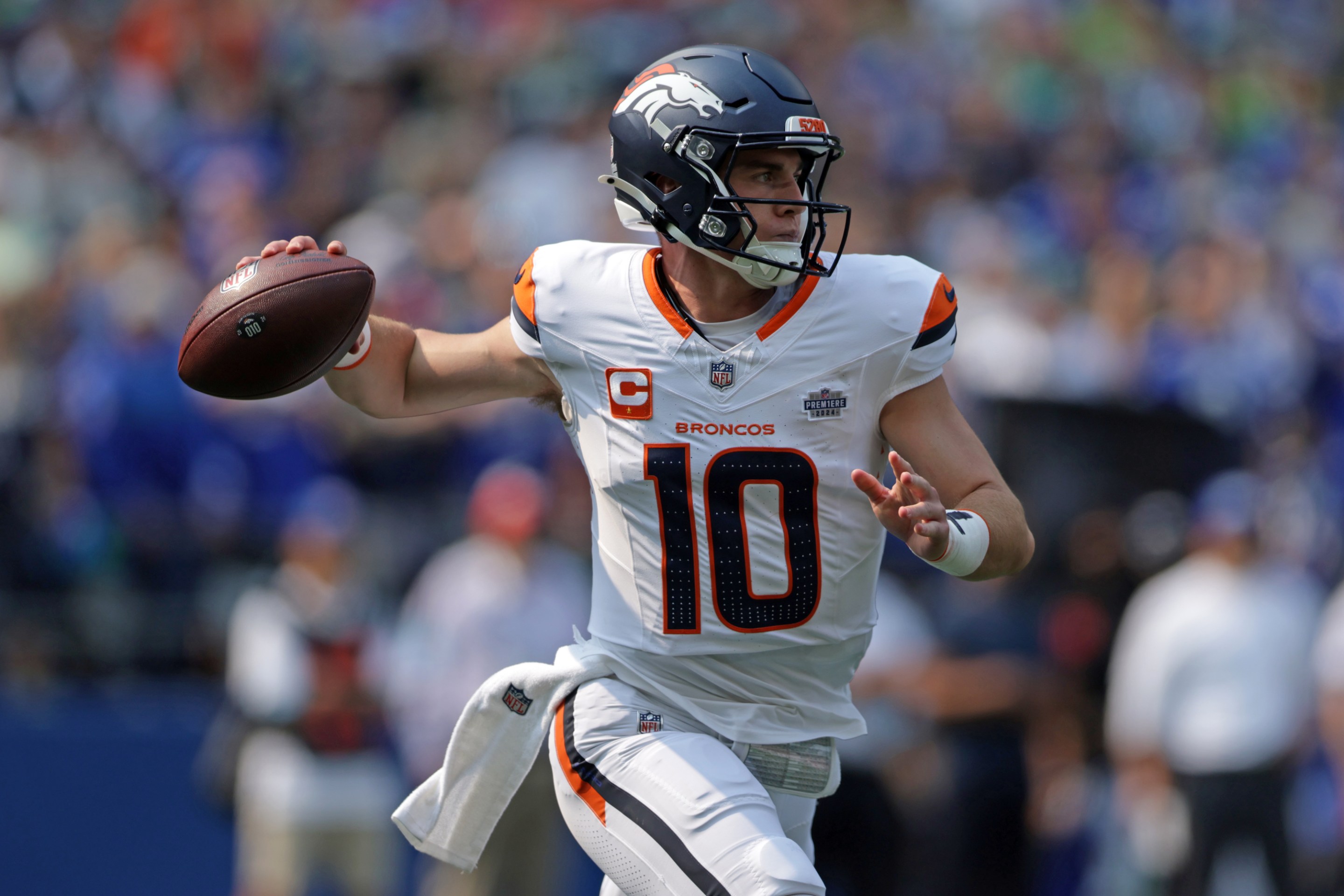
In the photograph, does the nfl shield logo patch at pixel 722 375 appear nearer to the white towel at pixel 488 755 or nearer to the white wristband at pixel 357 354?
the white towel at pixel 488 755

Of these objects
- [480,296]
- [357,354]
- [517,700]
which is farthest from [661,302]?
[480,296]

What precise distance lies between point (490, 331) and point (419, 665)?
13.2 ft

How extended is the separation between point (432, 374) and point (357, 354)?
16 cm

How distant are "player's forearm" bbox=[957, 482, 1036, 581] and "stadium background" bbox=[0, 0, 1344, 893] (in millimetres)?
4476

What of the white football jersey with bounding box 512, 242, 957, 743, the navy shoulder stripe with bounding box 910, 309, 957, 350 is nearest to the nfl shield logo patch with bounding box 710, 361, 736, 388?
the white football jersey with bounding box 512, 242, 957, 743

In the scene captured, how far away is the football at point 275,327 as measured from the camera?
3.32 metres

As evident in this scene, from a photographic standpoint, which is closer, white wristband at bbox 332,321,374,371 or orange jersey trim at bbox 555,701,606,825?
orange jersey trim at bbox 555,701,606,825

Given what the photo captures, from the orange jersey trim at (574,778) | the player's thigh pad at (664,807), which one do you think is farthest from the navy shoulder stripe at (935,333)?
the orange jersey trim at (574,778)

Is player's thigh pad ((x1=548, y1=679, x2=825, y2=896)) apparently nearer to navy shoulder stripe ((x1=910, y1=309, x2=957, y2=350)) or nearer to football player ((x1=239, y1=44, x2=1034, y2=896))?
football player ((x1=239, y1=44, x2=1034, y2=896))

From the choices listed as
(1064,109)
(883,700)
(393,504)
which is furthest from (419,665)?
(1064,109)

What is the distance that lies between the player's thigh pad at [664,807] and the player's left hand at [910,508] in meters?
0.59

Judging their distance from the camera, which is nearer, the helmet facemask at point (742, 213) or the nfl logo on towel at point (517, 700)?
the helmet facemask at point (742, 213)

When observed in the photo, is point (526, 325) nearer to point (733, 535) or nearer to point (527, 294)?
point (527, 294)

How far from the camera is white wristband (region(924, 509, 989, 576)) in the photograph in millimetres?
2992
